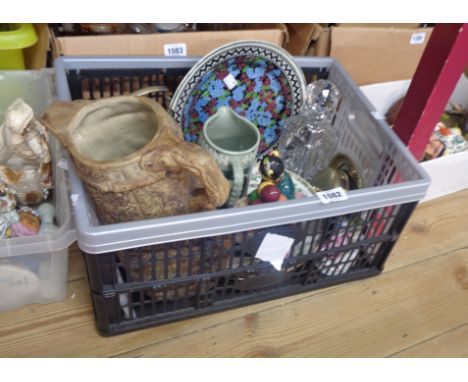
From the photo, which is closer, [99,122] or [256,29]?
[99,122]

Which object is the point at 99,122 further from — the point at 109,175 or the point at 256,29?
the point at 256,29

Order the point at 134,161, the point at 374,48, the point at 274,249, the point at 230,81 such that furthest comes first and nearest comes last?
the point at 374,48
the point at 230,81
the point at 274,249
the point at 134,161

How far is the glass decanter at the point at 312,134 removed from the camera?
2.65 feet

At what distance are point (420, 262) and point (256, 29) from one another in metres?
0.50

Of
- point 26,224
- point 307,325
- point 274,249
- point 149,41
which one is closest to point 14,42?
point 149,41

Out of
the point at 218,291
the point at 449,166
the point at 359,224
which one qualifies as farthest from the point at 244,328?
the point at 449,166

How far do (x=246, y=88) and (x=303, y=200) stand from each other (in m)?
0.30

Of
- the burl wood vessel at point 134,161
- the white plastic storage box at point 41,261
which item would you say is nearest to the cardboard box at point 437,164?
the burl wood vessel at point 134,161

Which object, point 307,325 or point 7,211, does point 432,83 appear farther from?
point 7,211

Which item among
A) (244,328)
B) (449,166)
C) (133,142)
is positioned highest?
(133,142)

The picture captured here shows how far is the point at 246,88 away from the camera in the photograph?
2.64ft

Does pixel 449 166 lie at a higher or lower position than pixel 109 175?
lower

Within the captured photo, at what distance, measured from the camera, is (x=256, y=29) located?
34.6 inches

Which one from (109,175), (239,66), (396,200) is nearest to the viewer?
(109,175)
